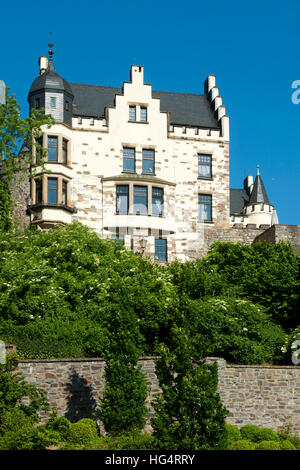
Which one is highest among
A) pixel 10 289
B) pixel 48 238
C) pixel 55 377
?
pixel 48 238

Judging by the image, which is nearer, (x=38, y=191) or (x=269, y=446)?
(x=269, y=446)

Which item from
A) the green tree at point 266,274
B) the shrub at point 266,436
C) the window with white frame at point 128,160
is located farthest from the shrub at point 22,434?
the window with white frame at point 128,160

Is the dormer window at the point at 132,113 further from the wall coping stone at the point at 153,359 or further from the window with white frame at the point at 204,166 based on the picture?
the wall coping stone at the point at 153,359

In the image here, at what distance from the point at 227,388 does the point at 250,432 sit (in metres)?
2.05

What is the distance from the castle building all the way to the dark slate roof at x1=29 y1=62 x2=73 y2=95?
0.24 ft

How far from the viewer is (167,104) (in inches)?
1879

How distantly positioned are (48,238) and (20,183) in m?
9.16

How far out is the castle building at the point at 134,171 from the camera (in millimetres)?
42000

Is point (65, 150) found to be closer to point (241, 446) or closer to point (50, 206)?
point (50, 206)

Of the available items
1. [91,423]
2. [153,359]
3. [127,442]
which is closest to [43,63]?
[153,359]

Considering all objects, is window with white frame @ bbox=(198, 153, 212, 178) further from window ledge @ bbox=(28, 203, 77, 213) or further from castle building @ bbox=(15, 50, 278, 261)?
window ledge @ bbox=(28, 203, 77, 213)
